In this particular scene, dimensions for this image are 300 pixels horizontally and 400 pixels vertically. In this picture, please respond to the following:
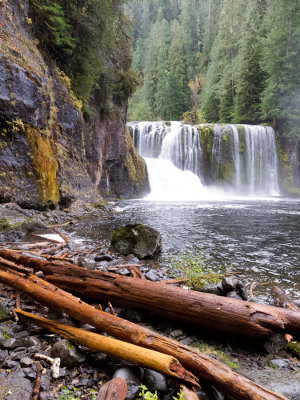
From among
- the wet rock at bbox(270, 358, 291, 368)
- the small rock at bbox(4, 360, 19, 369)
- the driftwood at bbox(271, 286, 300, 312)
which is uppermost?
the small rock at bbox(4, 360, 19, 369)

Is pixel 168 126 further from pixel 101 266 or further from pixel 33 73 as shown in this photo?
pixel 101 266

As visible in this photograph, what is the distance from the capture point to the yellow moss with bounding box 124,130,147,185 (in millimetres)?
20906

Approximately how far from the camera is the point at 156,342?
1985 mm

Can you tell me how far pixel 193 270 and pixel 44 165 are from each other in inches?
297

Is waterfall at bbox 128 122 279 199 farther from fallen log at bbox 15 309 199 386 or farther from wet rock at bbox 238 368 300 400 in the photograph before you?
fallen log at bbox 15 309 199 386

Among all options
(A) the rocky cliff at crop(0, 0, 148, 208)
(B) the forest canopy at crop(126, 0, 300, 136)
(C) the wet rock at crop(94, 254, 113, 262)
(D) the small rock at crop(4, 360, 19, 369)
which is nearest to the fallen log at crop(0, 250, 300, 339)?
(D) the small rock at crop(4, 360, 19, 369)

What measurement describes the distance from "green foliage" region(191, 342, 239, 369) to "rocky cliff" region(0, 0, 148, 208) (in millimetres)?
7674

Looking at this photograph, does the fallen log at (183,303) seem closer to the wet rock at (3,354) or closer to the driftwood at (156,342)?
the driftwood at (156,342)

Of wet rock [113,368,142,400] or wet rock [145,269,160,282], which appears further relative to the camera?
wet rock [145,269,160,282]

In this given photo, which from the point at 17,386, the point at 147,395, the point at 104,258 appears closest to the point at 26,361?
the point at 17,386

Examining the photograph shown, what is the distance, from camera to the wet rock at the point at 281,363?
238 cm

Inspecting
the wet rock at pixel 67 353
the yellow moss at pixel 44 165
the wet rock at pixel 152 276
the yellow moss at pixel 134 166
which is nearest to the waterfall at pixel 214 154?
the yellow moss at pixel 134 166

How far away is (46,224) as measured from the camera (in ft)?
27.1

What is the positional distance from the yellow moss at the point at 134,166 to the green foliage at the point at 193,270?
1537 centimetres
